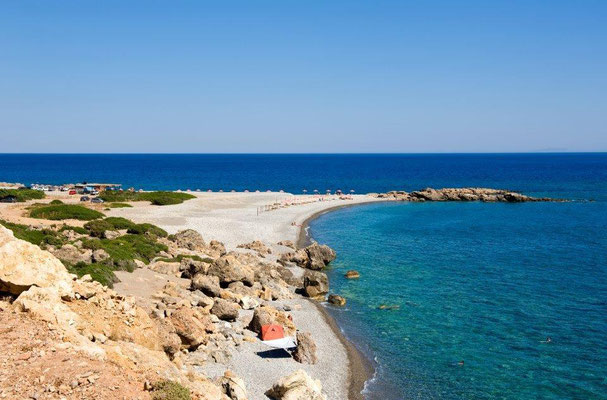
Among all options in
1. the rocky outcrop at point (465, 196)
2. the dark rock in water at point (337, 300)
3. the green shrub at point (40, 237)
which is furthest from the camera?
the rocky outcrop at point (465, 196)

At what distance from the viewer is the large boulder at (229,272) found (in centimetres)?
3488

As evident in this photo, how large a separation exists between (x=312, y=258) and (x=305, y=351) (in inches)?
874

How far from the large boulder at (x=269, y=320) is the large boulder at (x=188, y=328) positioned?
3.99m

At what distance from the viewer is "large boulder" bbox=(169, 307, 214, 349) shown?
72.7 feet

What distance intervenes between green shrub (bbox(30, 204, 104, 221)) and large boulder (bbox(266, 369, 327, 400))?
41079mm

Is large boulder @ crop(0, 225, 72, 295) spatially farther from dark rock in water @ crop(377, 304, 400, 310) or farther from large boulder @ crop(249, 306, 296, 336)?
dark rock in water @ crop(377, 304, 400, 310)

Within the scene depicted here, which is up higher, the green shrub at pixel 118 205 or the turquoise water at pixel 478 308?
the green shrub at pixel 118 205

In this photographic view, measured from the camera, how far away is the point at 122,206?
7181cm

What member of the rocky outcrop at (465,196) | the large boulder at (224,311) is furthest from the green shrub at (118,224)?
the rocky outcrop at (465,196)

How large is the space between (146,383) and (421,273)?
35352mm

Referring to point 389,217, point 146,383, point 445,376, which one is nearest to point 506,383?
point 445,376

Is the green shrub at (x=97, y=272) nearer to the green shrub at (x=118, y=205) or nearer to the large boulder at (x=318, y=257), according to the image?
the large boulder at (x=318, y=257)

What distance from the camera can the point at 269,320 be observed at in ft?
91.1

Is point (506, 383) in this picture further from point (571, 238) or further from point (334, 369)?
point (571, 238)
